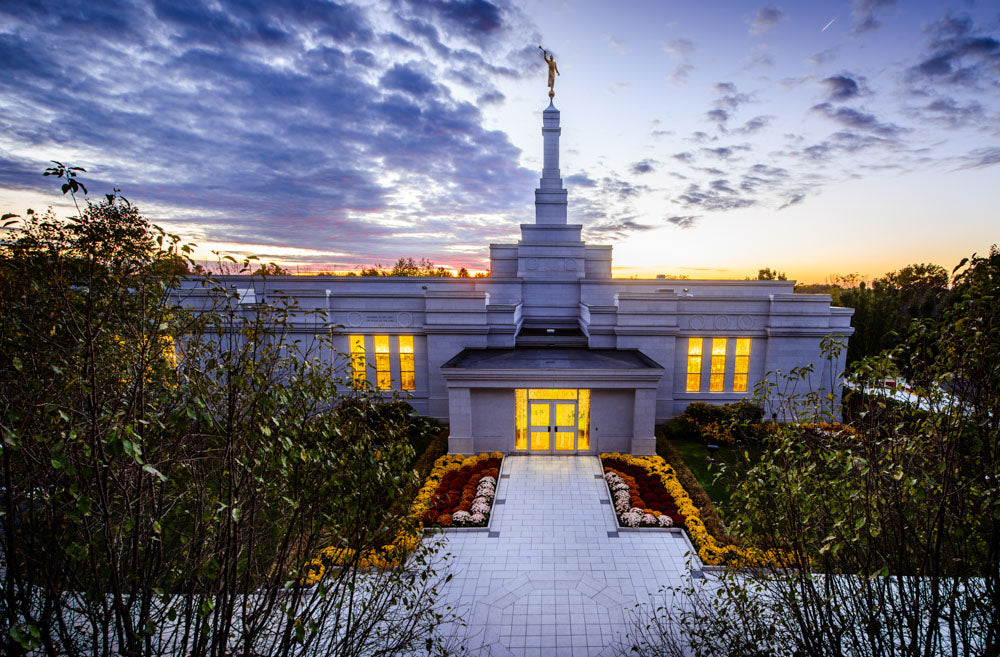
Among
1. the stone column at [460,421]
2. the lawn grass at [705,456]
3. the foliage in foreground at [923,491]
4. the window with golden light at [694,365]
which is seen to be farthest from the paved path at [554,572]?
the window with golden light at [694,365]

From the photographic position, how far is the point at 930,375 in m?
4.55

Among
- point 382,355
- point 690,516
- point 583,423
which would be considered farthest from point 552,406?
point 382,355

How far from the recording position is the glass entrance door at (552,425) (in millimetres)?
16875

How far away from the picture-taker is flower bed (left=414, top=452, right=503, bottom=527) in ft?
40.9

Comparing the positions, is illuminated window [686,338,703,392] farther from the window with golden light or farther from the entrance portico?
the entrance portico

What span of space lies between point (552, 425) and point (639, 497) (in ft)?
14.4

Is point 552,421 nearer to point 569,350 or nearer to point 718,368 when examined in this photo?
point 569,350

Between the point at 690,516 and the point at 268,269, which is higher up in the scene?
the point at 268,269

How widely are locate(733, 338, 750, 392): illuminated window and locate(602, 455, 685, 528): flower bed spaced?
8.01 metres

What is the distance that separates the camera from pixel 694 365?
20141mm

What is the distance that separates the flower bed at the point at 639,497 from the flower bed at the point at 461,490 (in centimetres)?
401

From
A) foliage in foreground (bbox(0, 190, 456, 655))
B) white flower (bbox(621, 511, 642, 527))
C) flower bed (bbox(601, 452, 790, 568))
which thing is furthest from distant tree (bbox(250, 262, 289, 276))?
white flower (bbox(621, 511, 642, 527))

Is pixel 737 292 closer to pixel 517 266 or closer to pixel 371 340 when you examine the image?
pixel 517 266

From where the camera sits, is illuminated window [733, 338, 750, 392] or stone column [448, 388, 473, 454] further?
illuminated window [733, 338, 750, 392]
